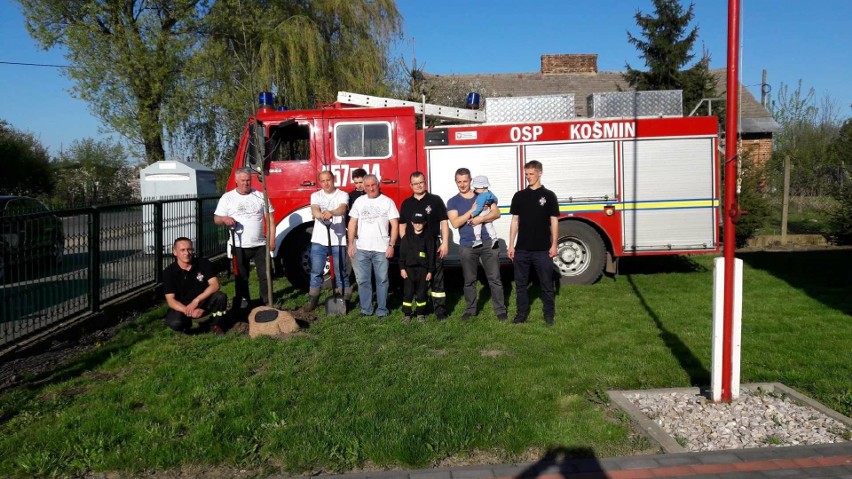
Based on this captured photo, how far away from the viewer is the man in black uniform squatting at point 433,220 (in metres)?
8.08

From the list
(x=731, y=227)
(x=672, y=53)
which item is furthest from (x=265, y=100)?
(x=672, y=53)

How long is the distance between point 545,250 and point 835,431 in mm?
3733

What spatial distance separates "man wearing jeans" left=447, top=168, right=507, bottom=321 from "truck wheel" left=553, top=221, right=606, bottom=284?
7.59 ft

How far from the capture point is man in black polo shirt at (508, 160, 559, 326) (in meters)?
7.79

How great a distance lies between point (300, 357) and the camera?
21.8ft

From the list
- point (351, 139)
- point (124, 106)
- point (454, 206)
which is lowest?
point (454, 206)

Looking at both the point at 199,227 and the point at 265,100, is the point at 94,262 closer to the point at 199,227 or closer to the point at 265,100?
the point at 265,100

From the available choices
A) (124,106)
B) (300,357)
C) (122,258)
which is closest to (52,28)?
(124,106)

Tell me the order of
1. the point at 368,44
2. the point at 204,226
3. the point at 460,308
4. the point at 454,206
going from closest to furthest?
the point at 454,206 → the point at 460,308 → the point at 204,226 → the point at 368,44

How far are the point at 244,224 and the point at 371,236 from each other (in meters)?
1.57

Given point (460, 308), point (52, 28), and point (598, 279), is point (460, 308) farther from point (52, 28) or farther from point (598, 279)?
point (52, 28)

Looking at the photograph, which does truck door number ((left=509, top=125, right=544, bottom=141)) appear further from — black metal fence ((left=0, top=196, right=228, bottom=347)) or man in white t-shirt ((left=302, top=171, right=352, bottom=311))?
black metal fence ((left=0, top=196, right=228, bottom=347))

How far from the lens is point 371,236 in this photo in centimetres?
832

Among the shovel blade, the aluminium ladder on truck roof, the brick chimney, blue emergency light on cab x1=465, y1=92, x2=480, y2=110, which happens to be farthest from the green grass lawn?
the brick chimney
